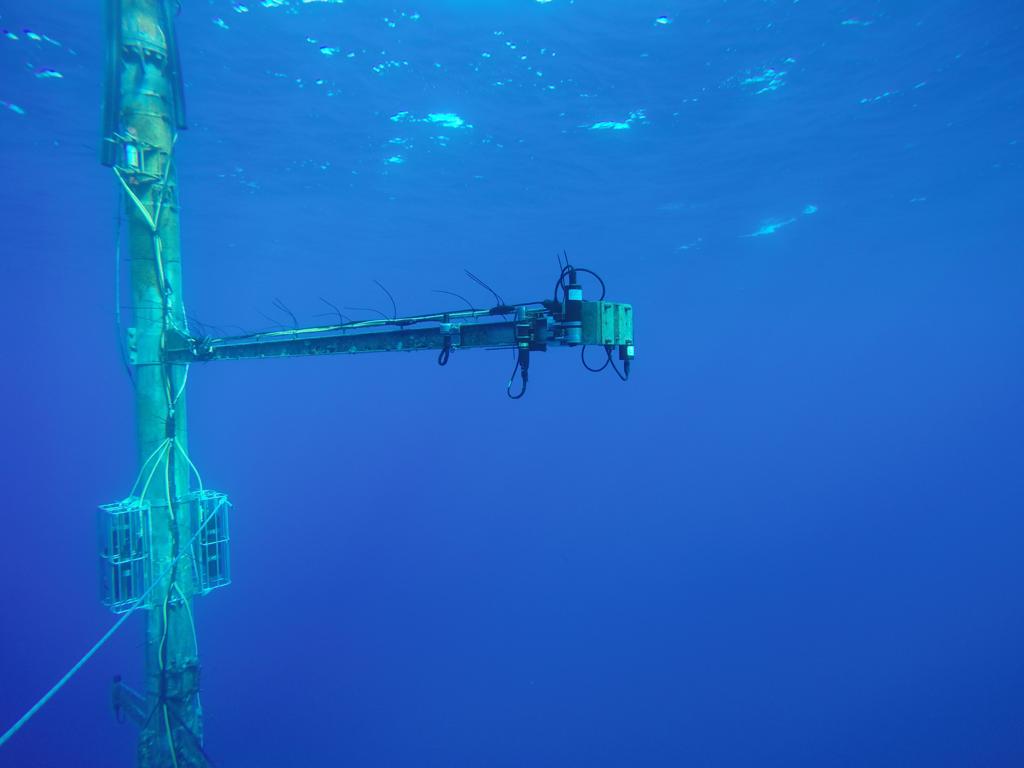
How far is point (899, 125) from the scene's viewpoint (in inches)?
612

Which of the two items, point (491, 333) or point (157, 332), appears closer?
point (491, 333)

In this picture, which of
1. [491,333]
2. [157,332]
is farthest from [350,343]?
[157,332]

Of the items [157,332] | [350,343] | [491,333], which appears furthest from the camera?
[157,332]

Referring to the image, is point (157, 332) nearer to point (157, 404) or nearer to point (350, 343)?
point (157, 404)

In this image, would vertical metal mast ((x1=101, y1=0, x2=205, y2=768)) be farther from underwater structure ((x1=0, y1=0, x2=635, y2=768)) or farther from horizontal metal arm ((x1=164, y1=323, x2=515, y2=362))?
horizontal metal arm ((x1=164, y1=323, x2=515, y2=362))

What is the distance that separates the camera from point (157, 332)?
6.09 m

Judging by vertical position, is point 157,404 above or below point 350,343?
below

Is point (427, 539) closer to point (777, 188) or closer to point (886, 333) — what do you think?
point (777, 188)

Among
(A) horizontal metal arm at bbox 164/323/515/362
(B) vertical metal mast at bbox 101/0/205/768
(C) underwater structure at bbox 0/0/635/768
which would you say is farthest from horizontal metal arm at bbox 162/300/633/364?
(B) vertical metal mast at bbox 101/0/205/768

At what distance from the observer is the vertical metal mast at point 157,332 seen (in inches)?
232

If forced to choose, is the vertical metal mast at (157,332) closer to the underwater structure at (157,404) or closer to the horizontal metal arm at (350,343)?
the underwater structure at (157,404)

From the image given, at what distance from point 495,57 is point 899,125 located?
11036mm

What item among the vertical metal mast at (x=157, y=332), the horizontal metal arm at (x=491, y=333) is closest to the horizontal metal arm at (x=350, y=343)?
the horizontal metal arm at (x=491, y=333)

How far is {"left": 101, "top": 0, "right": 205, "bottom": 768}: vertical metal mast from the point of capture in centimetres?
589
